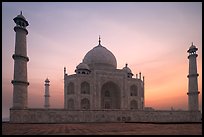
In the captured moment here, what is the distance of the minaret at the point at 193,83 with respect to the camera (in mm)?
24203

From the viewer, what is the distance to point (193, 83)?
24.3m

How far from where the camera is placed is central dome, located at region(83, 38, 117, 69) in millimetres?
30672

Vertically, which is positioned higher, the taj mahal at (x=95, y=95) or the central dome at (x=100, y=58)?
the central dome at (x=100, y=58)

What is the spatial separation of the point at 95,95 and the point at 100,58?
645cm

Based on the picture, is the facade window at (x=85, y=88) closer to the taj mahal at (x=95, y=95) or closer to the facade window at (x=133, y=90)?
the taj mahal at (x=95, y=95)

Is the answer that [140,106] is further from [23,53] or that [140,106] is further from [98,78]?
[23,53]

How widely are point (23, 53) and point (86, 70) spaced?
1055 cm

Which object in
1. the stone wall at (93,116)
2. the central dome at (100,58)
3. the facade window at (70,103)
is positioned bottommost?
the stone wall at (93,116)

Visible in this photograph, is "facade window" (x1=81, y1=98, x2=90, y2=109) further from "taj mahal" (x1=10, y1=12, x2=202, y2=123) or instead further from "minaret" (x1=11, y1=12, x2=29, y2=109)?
"minaret" (x1=11, y1=12, x2=29, y2=109)

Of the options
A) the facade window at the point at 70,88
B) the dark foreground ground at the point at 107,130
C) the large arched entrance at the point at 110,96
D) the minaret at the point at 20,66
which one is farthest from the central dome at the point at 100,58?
the dark foreground ground at the point at 107,130

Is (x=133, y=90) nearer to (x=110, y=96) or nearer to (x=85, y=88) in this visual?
(x=110, y=96)

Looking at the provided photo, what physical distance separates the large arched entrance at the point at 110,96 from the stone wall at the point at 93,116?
7.05 m

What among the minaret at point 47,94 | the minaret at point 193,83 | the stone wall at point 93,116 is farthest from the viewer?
the minaret at point 47,94

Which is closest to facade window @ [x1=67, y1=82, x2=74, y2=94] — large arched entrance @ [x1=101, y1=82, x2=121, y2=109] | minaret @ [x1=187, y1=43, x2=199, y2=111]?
large arched entrance @ [x1=101, y1=82, x2=121, y2=109]
